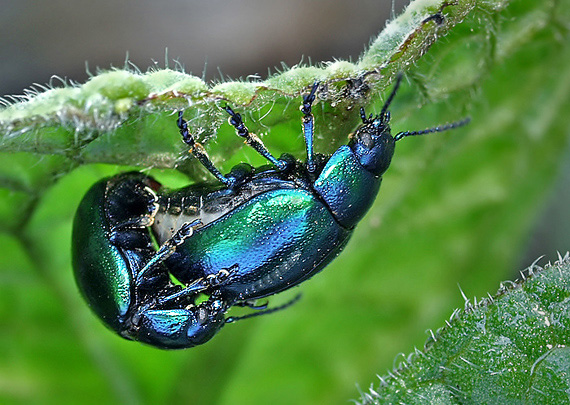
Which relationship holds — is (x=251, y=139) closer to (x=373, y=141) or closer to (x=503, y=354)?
(x=373, y=141)

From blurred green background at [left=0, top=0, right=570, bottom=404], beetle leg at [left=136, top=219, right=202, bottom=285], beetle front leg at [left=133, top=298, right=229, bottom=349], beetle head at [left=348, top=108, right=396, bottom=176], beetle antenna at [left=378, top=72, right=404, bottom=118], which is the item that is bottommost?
blurred green background at [left=0, top=0, right=570, bottom=404]

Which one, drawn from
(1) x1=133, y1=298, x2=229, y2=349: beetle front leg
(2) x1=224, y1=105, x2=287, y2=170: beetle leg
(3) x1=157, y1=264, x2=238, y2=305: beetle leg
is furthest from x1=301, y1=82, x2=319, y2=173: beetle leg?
(1) x1=133, y1=298, x2=229, y2=349: beetle front leg

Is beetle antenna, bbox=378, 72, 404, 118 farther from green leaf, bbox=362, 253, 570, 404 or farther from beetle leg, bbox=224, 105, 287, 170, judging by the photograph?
green leaf, bbox=362, 253, 570, 404

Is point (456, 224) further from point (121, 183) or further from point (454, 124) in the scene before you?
point (121, 183)

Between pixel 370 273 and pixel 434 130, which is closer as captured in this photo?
pixel 434 130

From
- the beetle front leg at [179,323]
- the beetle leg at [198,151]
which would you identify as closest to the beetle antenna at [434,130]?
the beetle leg at [198,151]

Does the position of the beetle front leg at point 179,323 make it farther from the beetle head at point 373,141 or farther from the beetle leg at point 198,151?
the beetle head at point 373,141

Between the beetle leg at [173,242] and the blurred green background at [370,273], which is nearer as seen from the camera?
the beetle leg at [173,242]

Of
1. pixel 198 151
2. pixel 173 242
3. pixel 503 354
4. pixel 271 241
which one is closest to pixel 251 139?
pixel 198 151
